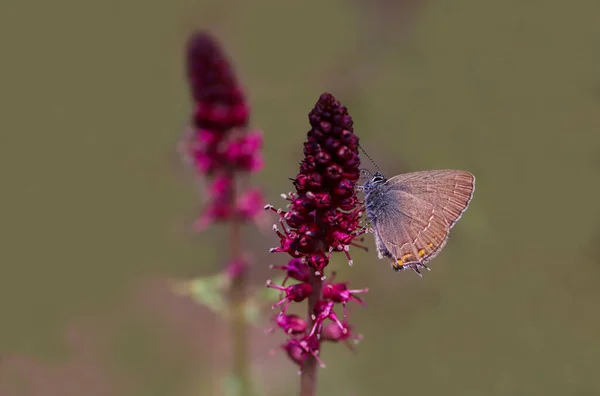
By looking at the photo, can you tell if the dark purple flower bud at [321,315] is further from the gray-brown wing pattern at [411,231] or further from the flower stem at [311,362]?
the gray-brown wing pattern at [411,231]

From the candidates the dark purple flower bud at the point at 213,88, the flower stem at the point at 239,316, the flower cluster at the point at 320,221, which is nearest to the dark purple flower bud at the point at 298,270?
the flower cluster at the point at 320,221

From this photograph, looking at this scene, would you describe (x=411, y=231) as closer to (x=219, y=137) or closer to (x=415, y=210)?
(x=415, y=210)

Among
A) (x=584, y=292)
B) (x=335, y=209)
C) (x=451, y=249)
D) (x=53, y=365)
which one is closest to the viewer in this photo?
(x=335, y=209)

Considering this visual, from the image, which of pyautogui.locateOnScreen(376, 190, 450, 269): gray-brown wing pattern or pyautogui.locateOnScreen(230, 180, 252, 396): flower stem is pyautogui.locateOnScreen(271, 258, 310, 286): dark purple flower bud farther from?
pyautogui.locateOnScreen(230, 180, 252, 396): flower stem

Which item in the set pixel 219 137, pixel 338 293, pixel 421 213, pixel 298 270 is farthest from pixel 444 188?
pixel 219 137

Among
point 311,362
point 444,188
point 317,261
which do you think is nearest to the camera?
point 317,261

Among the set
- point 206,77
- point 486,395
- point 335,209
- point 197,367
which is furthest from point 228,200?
point 197,367

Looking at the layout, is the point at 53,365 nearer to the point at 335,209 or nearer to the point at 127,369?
the point at 127,369
